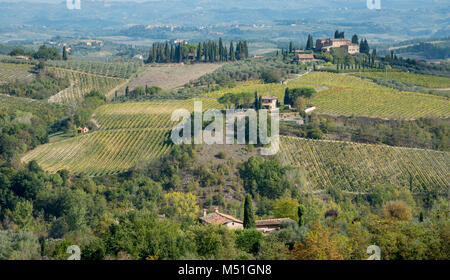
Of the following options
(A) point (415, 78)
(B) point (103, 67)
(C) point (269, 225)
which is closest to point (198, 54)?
(B) point (103, 67)

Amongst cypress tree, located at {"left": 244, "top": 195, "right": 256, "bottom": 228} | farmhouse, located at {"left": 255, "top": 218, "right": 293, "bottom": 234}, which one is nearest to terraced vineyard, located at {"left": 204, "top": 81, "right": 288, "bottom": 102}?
farmhouse, located at {"left": 255, "top": 218, "right": 293, "bottom": 234}

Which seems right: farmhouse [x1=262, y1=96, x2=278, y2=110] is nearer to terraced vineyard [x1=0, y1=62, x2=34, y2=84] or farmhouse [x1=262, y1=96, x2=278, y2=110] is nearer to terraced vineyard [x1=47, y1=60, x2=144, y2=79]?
terraced vineyard [x1=47, y1=60, x2=144, y2=79]

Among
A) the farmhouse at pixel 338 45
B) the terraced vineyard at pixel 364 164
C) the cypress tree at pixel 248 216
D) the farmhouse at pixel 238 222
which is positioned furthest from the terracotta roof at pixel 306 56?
the cypress tree at pixel 248 216

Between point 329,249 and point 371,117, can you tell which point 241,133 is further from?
point 329,249

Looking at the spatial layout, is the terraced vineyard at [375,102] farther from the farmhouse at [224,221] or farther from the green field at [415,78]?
the farmhouse at [224,221]

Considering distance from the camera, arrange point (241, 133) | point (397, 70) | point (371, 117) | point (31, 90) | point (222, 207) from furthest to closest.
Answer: point (397, 70)
point (31, 90)
point (371, 117)
point (241, 133)
point (222, 207)

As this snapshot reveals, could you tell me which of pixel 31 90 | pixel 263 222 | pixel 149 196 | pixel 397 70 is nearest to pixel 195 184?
pixel 149 196
